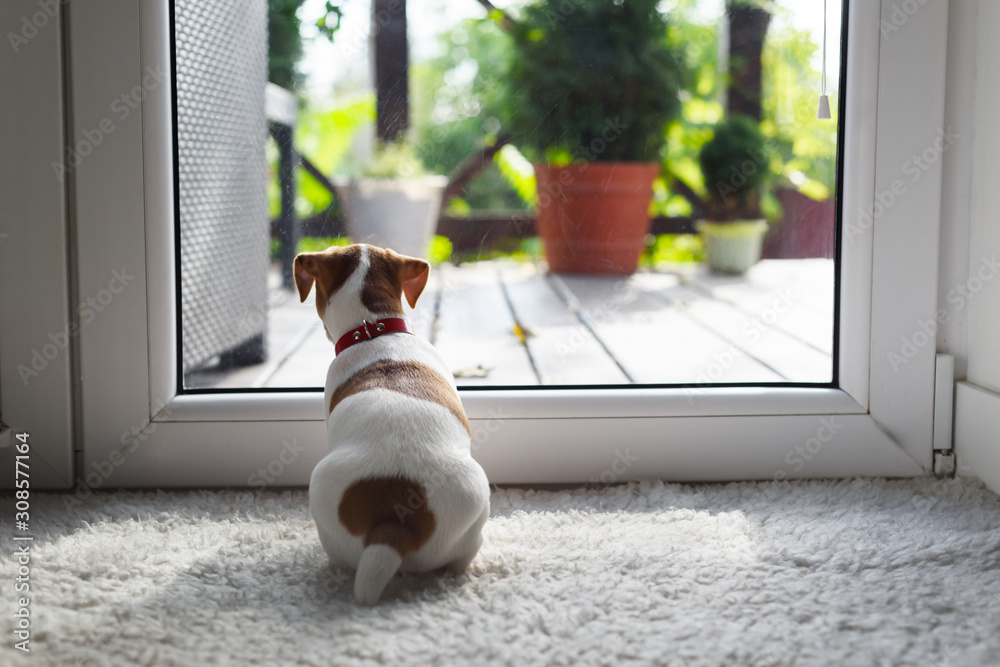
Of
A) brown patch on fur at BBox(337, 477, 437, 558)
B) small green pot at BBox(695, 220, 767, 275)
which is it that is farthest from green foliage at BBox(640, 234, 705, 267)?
brown patch on fur at BBox(337, 477, 437, 558)

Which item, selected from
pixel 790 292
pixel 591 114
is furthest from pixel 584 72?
pixel 790 292

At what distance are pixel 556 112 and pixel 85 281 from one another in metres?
0.83

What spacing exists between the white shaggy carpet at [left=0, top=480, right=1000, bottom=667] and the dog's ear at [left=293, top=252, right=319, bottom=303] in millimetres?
337

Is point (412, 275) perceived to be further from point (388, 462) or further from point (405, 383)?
point (388, 462)

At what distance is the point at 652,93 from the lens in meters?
1.50

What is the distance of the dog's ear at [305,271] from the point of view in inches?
46.0

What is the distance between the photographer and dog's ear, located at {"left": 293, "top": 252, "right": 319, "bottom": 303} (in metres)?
1.17

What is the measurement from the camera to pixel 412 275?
120 centimetres

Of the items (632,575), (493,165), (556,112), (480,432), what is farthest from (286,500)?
(556,112)

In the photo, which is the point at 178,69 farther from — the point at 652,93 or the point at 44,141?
the point at 652,93

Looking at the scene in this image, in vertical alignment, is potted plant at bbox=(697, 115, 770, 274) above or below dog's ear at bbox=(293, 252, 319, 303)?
above

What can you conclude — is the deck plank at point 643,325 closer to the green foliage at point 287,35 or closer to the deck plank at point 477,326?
the deck plank at point 477,326

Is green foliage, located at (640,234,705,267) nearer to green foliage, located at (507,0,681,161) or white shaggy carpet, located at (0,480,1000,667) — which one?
green foliage, located at (507,0,681,161)

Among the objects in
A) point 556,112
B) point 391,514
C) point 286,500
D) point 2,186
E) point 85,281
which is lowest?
point 286,500
